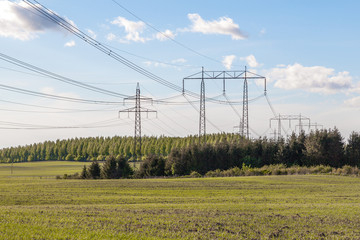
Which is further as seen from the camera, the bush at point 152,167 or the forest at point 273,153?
the forest at point 273,153

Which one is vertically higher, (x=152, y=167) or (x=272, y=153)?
(x=272, y=153)

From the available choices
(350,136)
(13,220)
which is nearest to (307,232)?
(13,220)

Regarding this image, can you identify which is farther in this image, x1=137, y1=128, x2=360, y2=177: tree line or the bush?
x1=137, y1=128, x2=360, y2=177: tree line

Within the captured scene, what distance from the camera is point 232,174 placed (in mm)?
90562

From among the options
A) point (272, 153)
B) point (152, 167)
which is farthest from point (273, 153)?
point (152, 167)

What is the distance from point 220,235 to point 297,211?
10472 millimetres

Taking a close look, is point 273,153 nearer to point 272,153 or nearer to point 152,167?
point 272,153

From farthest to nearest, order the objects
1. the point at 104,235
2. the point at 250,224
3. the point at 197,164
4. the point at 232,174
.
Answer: the point at 197,164 → the point at 232,174 → the point at 250,224 → the point at 104,235

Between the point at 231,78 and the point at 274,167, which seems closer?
the point at 231,78

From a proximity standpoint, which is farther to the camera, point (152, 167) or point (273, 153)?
point (273, 153)

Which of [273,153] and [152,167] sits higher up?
[273,153]

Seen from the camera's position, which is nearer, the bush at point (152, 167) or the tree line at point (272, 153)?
the bush at point (152, 167)

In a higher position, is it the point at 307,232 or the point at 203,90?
the point at 203,90

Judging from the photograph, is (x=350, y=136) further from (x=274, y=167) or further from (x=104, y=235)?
(x=104, y=235)
